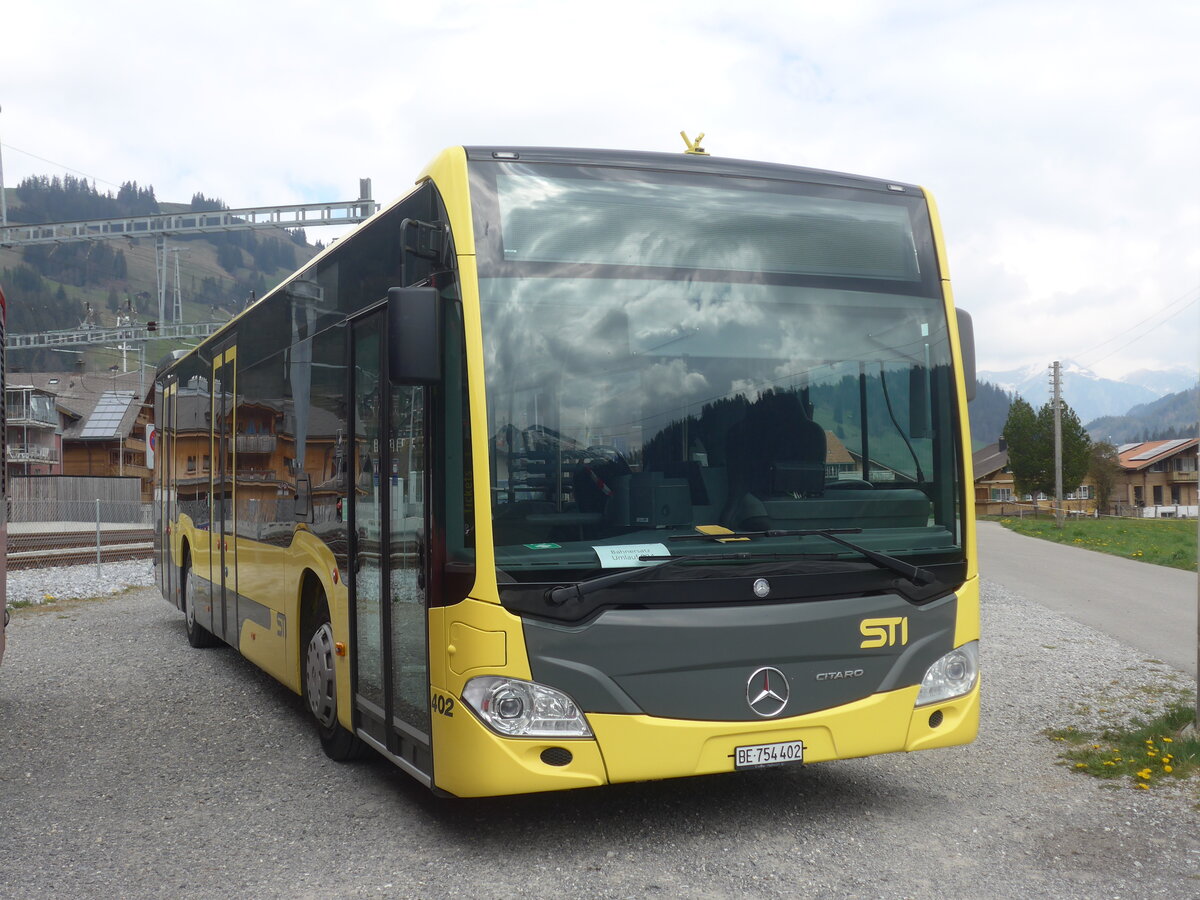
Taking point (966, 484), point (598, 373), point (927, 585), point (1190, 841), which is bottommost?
point (1190, 841)

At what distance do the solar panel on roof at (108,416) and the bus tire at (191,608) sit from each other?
75.0 m

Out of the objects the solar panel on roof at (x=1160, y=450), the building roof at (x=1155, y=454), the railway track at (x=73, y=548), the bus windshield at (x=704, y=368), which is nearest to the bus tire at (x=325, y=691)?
the bus windshield at (x=704, y=368)

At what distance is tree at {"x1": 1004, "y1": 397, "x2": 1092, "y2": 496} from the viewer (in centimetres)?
8631

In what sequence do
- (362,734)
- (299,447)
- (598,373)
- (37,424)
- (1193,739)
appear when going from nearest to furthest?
(598,373), (362,734), (1193,739), (299,447), (37,424)

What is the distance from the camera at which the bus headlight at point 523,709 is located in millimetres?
4855

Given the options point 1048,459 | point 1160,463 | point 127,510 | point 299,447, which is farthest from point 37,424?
point 1160,463

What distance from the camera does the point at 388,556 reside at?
18.7 feet

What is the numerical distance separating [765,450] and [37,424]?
258 feet

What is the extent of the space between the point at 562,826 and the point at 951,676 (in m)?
1.93

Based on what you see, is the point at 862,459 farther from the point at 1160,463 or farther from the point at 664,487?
the point at 1160,463

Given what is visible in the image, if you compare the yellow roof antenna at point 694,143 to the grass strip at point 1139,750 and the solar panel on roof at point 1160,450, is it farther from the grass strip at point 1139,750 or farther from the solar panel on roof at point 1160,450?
the solar panel on roof at point 1160,450

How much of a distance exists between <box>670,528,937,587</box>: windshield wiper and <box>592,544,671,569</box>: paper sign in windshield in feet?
0.32

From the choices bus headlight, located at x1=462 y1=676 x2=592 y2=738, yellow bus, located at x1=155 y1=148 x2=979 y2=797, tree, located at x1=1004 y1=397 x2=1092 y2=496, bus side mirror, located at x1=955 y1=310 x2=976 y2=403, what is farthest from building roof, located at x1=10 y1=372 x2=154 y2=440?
bus headlight, located at x1=462 y1=676 x2=592 y2=738

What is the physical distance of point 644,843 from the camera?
210 inches
